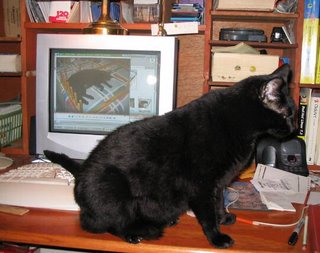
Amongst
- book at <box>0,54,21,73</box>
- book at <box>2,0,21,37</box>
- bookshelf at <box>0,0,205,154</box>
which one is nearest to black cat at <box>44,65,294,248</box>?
bookshelf at <box>0,0,205,154</box>

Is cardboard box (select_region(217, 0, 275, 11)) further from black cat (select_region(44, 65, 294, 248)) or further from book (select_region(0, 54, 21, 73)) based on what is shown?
book (select_region(0, 54, 21, 73))

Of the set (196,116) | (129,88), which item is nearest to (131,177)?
(196,116)

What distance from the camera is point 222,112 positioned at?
92cm

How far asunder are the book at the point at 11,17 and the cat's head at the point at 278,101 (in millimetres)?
1203

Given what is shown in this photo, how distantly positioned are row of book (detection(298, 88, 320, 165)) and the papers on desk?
213 millimetres

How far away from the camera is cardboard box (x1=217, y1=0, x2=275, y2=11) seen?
1287mm

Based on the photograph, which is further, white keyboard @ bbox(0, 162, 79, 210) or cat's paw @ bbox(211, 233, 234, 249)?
white keyboard @ bbox(0, 162, 79, 210)

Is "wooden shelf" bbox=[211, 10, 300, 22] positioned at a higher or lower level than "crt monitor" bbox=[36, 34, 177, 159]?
higher

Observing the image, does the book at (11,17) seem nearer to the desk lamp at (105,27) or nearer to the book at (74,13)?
the book at (74,13)

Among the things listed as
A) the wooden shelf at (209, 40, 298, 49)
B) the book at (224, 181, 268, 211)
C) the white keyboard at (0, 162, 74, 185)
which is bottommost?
the book at (224, 181, 268, 211)

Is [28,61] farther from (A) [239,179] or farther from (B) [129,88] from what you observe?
(A) [239,179]

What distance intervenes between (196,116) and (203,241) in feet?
1.05

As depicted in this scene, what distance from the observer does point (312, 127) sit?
1.43 metres

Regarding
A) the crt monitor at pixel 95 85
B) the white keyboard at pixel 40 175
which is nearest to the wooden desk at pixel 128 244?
the white keyboard at pixel 40 175
